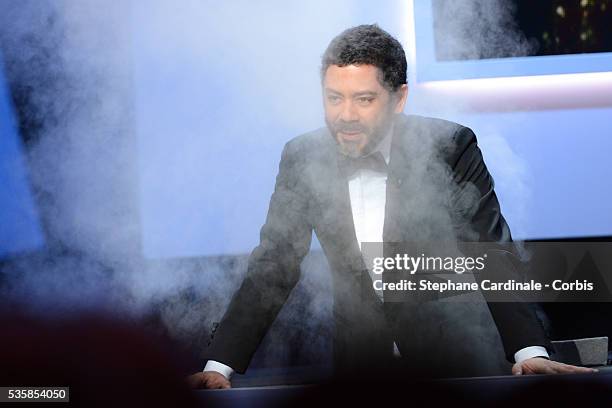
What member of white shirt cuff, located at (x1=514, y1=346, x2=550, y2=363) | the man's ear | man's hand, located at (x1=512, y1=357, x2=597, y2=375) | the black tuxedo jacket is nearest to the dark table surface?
man's hand, located at (x1=512, y1=357, x2=597, y2=375)

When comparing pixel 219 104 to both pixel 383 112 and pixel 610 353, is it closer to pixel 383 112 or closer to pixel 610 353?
pixel 383 112

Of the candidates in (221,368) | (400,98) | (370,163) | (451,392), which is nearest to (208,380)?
(221,368)

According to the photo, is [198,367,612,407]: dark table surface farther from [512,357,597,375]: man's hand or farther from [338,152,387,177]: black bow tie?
[338,152,387,177]: black bow tie

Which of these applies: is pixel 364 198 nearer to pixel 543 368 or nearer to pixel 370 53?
pixel 370 53

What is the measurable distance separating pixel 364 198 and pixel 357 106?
203 mm

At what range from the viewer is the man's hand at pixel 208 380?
4.10 feet

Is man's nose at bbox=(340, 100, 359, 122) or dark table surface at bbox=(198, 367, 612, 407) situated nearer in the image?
dark table surface at bbox=(198, 367, 612, 407)

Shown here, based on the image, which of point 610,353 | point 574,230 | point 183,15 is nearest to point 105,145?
point 183,15

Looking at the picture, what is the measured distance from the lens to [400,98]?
1.60 m

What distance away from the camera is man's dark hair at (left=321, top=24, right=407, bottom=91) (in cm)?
154

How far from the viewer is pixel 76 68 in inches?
65.0

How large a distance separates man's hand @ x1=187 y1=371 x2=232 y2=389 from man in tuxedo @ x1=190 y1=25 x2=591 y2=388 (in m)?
0.16

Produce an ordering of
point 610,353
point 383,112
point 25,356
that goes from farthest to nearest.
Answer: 1. point 610,353
2. point 383,112
3. point 25,356

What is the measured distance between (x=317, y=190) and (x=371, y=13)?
1.42 feet
